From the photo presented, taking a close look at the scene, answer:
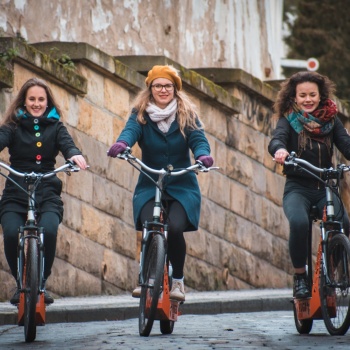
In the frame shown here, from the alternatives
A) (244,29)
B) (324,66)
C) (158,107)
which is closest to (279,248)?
(244,29)

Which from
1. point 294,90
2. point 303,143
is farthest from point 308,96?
point 303,143

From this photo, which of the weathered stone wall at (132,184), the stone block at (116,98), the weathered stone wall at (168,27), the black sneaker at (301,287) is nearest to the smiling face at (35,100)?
the black sneaker at (301,287)

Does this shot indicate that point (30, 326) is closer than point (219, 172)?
Yes

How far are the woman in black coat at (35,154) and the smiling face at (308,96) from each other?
5.08ft

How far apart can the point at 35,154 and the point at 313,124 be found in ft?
6.34

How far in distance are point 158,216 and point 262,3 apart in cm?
1247

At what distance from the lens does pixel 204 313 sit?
13.3m

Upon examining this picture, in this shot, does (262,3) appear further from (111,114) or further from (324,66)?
(324,66)

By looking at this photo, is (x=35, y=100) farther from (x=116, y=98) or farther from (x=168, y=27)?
(x=168, y=27)

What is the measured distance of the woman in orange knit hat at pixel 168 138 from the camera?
31.1 ft

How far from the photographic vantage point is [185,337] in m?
8.84

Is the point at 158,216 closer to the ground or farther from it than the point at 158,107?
Answer: closer to the ground

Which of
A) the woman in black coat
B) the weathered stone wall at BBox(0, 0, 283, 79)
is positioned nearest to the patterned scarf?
the woman in black coat

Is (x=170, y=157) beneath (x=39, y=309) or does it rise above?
above
